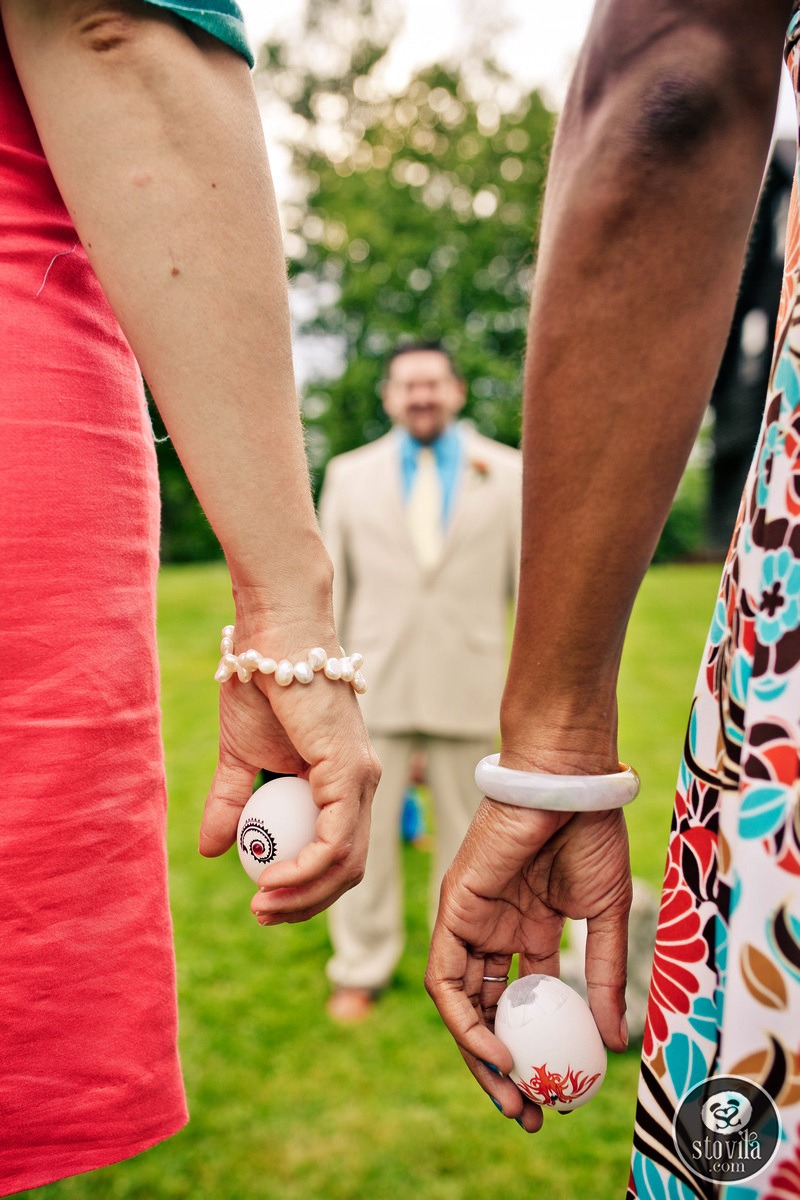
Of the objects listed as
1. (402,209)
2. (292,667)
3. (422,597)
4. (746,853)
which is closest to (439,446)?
(422,597)

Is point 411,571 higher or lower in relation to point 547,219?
lower

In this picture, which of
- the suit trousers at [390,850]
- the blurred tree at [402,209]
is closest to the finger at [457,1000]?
the suit trousers at [390,850]

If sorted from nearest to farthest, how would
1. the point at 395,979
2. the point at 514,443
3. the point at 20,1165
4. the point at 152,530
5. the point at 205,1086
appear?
the point at 20,1165 → the point at 152,530 → the point at 205,1086 → the point at 395,979 → the point at 514,443

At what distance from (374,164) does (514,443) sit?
797cm

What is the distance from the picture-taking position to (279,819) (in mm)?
1138

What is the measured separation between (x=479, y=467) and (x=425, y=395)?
1.59 feet

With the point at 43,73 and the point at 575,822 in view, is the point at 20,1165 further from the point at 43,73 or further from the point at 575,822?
the point at 43,73

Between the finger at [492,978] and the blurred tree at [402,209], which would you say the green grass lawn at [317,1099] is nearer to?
the finger at [492,978]

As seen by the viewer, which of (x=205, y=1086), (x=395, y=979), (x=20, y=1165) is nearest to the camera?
(x=20, y=1165)

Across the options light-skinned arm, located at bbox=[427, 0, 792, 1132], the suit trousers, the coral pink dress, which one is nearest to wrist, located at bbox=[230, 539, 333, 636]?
the coral pink dress

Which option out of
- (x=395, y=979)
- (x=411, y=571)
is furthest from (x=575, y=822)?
(x=395, y=979)

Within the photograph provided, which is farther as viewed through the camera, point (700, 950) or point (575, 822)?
point (575, 822)

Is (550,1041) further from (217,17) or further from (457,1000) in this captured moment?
(217,17)

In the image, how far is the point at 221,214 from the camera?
1.01 metres
